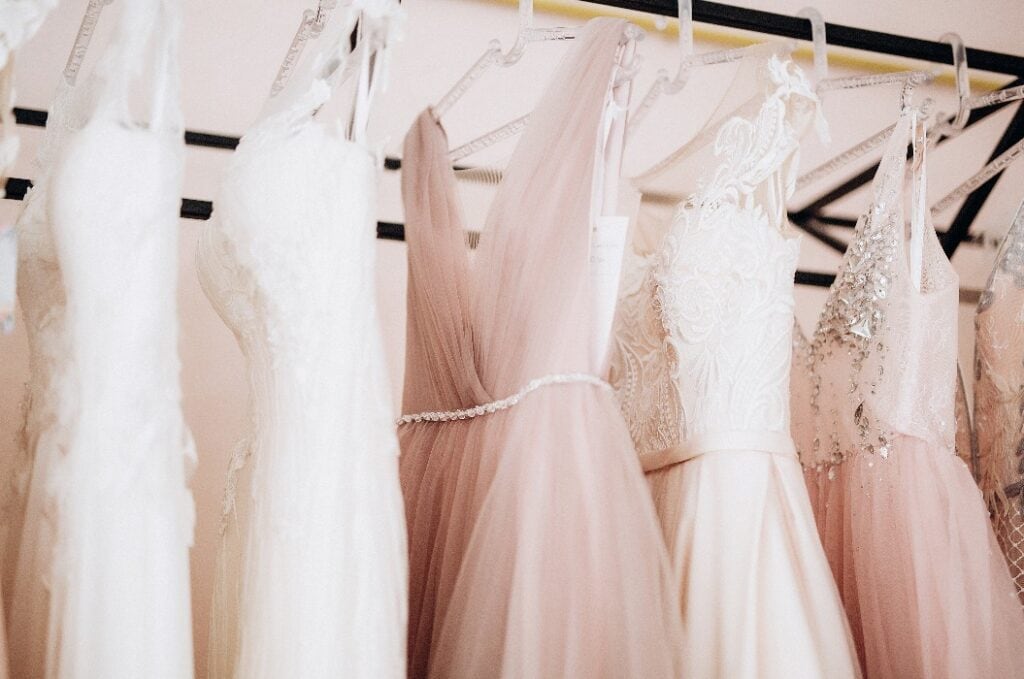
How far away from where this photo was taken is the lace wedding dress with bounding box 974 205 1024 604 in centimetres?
88

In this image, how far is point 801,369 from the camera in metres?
0.97

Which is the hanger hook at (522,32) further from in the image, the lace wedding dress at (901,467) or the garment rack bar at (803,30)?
the lace wedding dress at (901,467)

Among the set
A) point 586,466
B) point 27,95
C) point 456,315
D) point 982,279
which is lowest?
point 586,466

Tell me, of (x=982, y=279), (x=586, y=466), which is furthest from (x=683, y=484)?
(x=982, y=279)

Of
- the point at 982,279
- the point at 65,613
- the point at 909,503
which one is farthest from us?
the point at 982,279

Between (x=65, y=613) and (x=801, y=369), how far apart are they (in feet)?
2.24

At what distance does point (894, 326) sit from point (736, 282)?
15 cm

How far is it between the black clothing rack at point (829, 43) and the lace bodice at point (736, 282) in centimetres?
12

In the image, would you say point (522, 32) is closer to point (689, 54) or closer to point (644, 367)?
point (689, 54)

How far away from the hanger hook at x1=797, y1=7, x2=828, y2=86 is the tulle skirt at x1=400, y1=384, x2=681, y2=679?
410mm

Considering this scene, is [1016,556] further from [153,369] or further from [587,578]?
[153,369]

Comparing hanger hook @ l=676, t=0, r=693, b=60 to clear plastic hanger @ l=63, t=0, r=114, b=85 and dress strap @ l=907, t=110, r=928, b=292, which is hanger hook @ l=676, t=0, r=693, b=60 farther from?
clear plastic hanger @ l=63, t=0, r=114, b=85

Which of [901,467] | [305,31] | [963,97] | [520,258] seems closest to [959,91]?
[963,97]

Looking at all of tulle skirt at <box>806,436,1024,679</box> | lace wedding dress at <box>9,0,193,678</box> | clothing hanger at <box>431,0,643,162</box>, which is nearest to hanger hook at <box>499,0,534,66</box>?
clothing hanger at <box>431,0,643,162</box>
